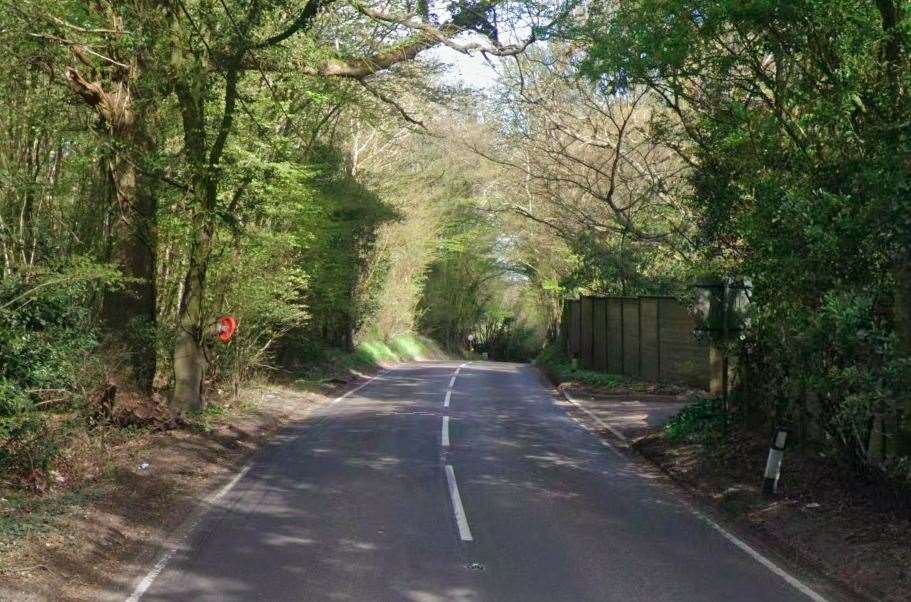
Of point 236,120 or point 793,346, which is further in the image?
point 236,120

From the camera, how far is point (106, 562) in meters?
8.21

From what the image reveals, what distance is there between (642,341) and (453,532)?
→ 775 inches

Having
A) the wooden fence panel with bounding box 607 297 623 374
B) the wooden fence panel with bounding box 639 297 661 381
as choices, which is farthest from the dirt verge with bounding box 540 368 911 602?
the wooden fence panel with bounding box 607 297 623 374

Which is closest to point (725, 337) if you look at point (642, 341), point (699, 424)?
point (699, 424)

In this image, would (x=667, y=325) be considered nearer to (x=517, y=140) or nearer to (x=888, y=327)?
(x=517, y=140)

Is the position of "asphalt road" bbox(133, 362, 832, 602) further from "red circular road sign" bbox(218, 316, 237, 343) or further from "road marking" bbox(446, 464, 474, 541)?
"red circular road sign" bbox(218, 316, 237, 343)

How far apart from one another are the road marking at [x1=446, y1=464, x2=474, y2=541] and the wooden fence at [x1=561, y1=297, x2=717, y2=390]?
22.6 ft

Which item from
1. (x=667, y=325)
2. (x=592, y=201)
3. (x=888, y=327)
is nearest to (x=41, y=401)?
(x=888, y=327)

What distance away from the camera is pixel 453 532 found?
31.4 ft

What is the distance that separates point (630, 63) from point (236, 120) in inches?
318

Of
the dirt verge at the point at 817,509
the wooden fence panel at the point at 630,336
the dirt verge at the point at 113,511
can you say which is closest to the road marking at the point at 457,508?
the dirt verge at the point at 113,511

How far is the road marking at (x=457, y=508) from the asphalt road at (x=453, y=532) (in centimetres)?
3

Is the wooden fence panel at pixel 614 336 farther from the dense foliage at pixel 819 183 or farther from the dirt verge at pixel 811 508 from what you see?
the dense foliage at pixel 819 183

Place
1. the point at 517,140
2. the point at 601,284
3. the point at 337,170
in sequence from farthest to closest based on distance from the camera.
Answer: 1. the point at 601,284
2. the point at 337,170
3. the point at 517,140
